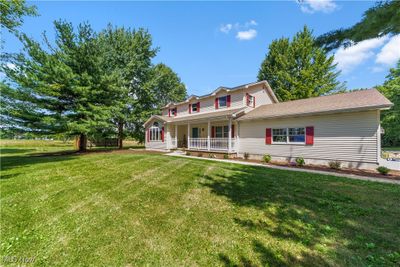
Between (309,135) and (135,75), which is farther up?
(135,75)

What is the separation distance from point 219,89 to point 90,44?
11864 mm

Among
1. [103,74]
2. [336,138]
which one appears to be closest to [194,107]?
[103,74]

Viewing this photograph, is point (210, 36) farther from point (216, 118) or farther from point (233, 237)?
point (233, 237)

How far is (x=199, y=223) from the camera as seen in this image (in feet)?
11.4

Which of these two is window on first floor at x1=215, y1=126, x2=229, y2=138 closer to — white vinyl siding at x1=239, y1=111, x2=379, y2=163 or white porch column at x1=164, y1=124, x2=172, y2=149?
white vinyl siding at x1=239, y1=111, x2=379, y2=163

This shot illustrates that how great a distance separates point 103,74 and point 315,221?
1780 cm

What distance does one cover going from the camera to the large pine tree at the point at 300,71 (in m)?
24.3

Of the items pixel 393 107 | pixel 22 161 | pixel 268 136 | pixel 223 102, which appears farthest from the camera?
pixel 393 107

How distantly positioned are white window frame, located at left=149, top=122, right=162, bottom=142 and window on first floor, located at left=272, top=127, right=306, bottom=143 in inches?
468

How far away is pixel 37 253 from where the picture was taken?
105 inches

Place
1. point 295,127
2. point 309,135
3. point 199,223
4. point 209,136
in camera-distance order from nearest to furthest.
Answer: point 199,223 → point 309,135 → point 295,127 → point 209,136

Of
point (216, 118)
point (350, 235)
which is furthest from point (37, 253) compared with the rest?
point (216, 118)

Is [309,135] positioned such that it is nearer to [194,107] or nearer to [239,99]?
[239,99]

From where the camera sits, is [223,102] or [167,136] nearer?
[223,102]
